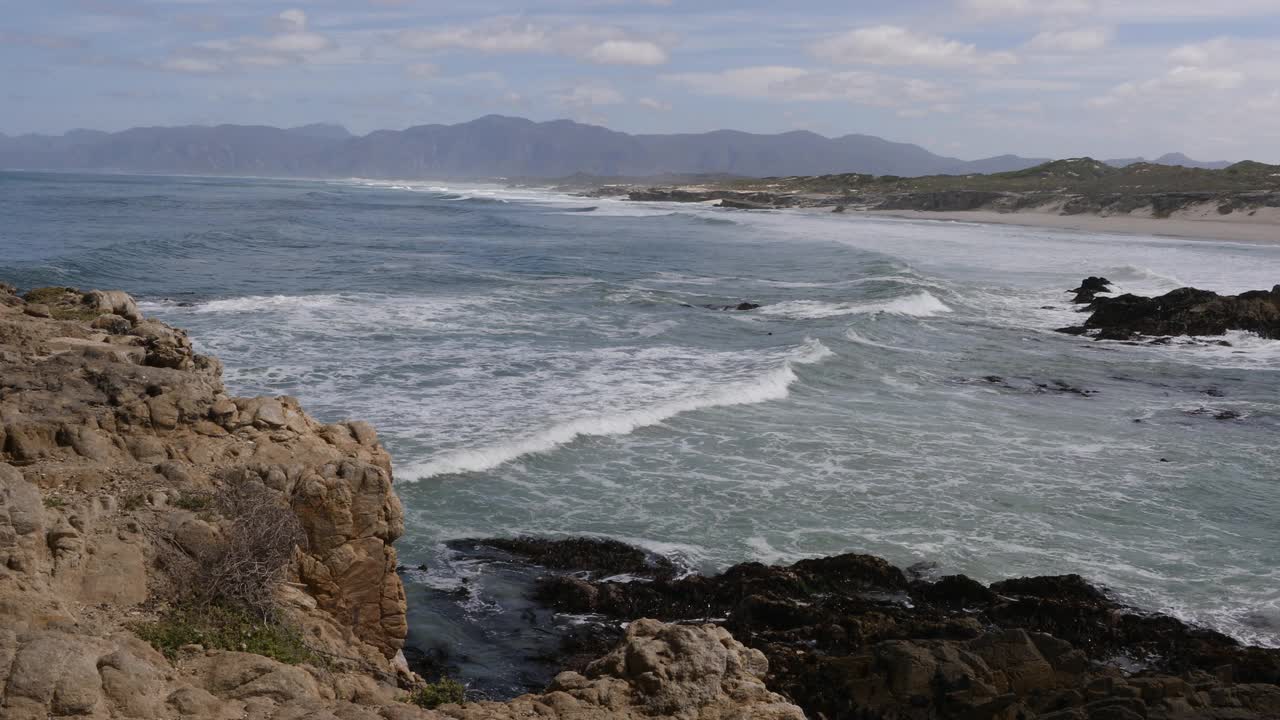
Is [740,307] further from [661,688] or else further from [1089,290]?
[661,688]

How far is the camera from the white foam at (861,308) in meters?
28.8

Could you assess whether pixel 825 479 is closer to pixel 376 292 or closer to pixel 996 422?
pixel 996 422

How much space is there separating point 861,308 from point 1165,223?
162 feet

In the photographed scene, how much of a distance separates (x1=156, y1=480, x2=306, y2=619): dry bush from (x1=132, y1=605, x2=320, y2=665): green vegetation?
102 millimetres

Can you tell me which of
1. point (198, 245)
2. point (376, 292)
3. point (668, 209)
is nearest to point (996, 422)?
point (376, 292)

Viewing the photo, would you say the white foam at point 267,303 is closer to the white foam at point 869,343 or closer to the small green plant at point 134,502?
the white foam at point 869,343

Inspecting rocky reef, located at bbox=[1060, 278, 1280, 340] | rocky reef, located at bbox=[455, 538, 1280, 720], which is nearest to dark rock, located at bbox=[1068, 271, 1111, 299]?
rocky reef, located at bbox=[1060, 278, 1280, 340]

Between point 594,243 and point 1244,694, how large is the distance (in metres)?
45.5

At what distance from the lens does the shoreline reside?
60219mm

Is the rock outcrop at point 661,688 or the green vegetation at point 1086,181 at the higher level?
the green vegetation at point 1086,181

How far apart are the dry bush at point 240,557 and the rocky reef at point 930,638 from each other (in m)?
3.53

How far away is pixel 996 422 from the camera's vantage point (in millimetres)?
17203

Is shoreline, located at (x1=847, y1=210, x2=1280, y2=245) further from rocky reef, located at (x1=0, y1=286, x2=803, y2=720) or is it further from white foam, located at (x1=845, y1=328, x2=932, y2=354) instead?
rocky reef, located at (x1=0, y1=286, x2=803, y2=720)

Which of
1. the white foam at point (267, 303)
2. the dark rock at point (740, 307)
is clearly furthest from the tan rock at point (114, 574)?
the dark rock at point (740, 307)
